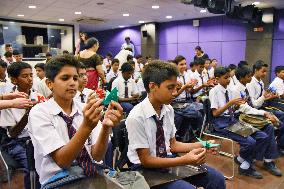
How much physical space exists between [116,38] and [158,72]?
12.5 m

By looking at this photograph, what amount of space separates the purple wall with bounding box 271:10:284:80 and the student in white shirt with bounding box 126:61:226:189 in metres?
7.88

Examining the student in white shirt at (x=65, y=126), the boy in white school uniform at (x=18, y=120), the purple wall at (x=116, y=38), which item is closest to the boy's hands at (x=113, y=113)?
the student in white shirt at (x=65, y=126)

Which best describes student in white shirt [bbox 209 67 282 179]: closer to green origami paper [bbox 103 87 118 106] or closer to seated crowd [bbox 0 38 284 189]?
seated crowd [bbox 0 38 284 189]

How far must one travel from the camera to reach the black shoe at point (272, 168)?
3030 mm

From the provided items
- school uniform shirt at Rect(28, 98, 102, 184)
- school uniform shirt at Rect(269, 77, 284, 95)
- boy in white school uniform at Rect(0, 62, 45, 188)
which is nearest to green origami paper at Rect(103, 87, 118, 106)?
school uniform shirt at Rect(28, 98, 102, 184)

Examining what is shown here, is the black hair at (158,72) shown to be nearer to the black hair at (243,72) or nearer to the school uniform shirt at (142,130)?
the school uniform shirt at (142,130)

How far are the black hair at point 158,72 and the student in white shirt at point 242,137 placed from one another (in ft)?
4.74

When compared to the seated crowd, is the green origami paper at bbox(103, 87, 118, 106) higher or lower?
higher

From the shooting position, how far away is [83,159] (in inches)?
54.3

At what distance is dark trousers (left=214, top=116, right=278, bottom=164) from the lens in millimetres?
2957

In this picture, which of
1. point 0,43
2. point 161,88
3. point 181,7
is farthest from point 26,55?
point 161,88

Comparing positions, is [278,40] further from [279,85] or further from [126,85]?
[126,85]

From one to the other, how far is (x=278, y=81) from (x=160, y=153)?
3494 mm

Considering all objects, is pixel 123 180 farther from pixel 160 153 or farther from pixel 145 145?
pixel 160 153
